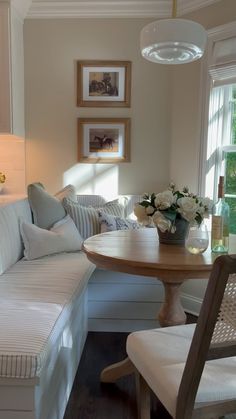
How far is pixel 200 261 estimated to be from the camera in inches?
59.4

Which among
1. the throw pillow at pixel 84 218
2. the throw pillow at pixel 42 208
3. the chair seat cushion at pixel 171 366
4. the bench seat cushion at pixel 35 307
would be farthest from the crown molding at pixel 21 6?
the chair seat cushion at pixel 171 366

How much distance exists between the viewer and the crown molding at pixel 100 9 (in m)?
3.21

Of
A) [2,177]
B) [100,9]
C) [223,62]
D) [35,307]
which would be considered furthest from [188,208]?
[100,9]

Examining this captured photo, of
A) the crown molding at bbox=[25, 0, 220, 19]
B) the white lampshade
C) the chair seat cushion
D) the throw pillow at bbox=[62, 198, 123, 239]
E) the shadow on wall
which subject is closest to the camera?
the chair seat cushion

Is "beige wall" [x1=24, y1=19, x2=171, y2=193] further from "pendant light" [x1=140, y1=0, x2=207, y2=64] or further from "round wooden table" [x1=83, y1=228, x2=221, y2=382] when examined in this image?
"pendant light" [x1=140, y1=0, x2=207, y2=64]

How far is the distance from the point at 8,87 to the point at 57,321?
2278 millimetres

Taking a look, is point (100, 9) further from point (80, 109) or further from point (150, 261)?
point (150, 261)

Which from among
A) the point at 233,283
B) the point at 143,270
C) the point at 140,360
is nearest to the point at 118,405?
the point at 140,360

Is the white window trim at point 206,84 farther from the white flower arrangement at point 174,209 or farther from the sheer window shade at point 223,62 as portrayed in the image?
the white flower arrangement at point 174,209

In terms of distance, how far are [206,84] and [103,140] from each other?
3.44ft

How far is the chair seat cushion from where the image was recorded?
3.75ft

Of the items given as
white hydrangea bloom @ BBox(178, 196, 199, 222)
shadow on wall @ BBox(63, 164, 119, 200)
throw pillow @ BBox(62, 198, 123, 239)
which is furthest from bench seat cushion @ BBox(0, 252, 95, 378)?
shadow on wall @ BBox(63, 164, 119, 200)

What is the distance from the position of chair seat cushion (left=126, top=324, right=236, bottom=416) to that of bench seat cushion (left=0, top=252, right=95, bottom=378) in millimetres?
365

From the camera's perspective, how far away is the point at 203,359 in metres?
1.04
